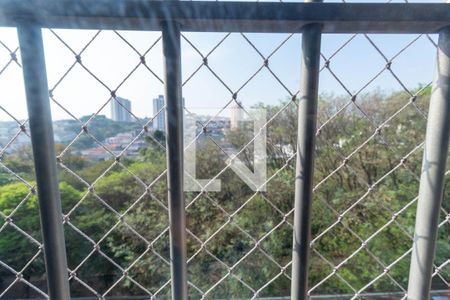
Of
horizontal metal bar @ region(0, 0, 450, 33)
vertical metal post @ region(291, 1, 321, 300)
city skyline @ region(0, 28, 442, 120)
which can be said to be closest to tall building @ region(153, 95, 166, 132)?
city skyline @ region(0, 28, 442, 120)

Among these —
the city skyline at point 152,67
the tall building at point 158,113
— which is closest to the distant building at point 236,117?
the city skyline at point 152,67

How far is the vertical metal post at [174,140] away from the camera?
1.26ft

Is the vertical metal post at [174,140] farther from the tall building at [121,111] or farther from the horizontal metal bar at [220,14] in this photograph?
the tall building at [121,111]

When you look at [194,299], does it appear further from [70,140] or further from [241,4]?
[241,4]

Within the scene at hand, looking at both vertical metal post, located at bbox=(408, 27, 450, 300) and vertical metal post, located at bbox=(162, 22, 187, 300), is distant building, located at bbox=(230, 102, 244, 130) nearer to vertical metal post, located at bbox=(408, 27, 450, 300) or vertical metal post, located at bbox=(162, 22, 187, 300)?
vertical metal post, located at bbox=(162, 22, 187, 300)

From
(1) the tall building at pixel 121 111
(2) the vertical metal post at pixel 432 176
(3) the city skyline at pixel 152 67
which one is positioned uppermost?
(3) the city skyline at pixel 152 67

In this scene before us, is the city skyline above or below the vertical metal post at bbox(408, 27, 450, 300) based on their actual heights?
above

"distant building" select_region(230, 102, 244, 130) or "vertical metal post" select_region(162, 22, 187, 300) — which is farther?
"distant building" select_region(230, 102, 244, 130)

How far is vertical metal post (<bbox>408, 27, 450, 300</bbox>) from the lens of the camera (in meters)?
0.41

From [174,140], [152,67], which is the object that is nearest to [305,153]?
[174,140]

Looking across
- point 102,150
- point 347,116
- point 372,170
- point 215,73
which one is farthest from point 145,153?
point 372,170

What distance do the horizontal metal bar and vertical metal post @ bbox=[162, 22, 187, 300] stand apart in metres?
0.03

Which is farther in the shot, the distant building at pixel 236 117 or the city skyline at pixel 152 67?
the distant building at pixel 236 117

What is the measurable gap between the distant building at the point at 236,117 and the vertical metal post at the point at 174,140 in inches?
7.2
